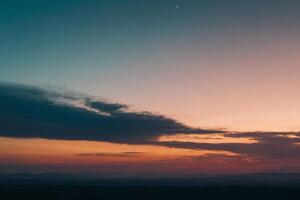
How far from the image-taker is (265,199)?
7412cm

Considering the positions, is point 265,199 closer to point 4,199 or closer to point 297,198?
point 297,198

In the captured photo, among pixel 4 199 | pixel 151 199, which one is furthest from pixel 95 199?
pixel 4 199

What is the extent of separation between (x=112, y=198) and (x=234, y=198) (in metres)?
19.5

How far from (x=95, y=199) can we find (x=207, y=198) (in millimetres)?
18275

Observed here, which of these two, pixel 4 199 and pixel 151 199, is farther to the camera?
pixel 151 199

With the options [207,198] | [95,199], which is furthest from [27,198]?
[207,198]

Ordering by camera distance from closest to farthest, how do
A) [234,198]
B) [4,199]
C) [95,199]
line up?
[4,199] → [95,199] → [234,198]

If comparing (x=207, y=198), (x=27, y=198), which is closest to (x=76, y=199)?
(x=27, y=198)

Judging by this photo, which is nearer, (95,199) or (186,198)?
(95,199)

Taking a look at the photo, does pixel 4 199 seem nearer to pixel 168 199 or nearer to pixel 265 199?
pixel 168 199

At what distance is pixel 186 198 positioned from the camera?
7738 centimetres

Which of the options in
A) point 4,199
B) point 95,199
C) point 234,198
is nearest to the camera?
point 4,199

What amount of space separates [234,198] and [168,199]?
35.1 ft

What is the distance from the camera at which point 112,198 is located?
7444cm
